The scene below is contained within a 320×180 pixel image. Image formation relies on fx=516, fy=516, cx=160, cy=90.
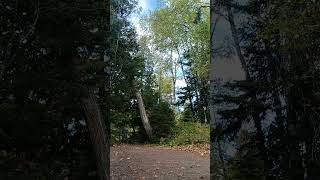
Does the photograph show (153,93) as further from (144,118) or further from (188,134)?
(188,134)

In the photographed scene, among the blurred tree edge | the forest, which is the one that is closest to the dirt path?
the forest

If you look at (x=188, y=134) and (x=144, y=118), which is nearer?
(x=188, y=134)

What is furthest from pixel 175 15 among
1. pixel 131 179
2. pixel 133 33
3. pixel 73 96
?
pixel 131 179

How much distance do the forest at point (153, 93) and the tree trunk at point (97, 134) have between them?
10mm

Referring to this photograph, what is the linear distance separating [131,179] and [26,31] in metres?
1.81

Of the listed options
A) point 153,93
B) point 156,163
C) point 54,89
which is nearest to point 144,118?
point 153,93

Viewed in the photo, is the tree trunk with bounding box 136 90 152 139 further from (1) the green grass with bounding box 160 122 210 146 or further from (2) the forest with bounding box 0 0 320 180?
(1) the green grass with bounding box 160 122 210 146

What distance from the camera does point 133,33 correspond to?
209 inches

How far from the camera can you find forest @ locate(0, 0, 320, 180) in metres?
4.94

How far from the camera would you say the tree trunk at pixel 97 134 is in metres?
5.27

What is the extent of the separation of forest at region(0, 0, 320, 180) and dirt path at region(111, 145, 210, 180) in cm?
1

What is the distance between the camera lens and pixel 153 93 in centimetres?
530

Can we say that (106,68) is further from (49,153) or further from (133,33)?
(49,153)

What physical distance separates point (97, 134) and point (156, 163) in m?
0.67
